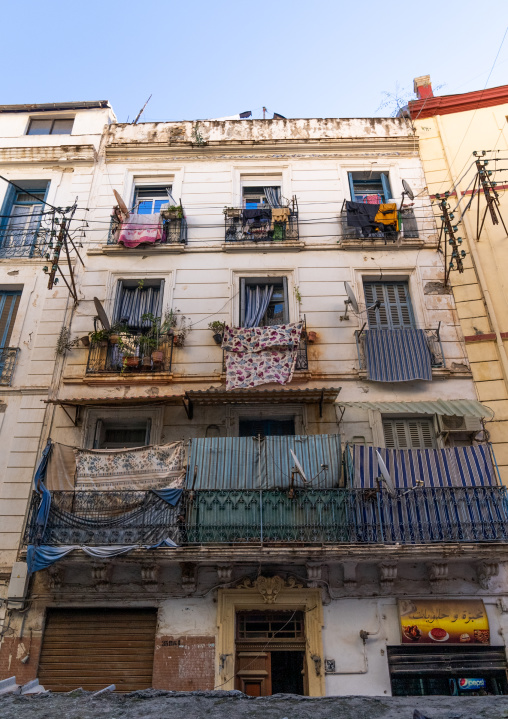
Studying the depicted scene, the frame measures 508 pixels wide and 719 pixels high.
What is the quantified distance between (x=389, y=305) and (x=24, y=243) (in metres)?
9.44

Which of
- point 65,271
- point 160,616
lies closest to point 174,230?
point 65,271

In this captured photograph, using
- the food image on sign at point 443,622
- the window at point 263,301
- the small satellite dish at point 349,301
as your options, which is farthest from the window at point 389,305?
the food image on sign at point 443,622

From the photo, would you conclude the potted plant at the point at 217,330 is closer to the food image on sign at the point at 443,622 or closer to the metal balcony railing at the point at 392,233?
the metal balcony railing at the point at 392,233

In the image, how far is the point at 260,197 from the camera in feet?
49.0

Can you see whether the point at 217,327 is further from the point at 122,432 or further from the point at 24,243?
the point at 24,243

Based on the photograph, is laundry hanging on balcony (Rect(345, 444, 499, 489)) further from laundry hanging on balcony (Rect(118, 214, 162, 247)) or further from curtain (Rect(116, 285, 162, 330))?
laundry hanging on balcony (Rect(118, 214, 162, 247))

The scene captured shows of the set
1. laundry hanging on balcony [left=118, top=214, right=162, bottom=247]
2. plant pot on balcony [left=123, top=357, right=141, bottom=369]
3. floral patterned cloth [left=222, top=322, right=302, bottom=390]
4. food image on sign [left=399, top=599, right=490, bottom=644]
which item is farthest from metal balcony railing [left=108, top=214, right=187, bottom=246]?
food image on sign [left=399, top=599, right=490, bottom=644]

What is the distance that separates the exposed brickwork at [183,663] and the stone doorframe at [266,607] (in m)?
0.17

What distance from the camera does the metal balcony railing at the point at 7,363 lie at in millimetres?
11930

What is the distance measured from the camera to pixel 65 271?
44.2ft

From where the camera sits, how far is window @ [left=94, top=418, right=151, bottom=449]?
11.6 metres

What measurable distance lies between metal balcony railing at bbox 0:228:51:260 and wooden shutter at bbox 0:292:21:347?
1191 millimetres

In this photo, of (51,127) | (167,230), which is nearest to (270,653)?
(167,230)

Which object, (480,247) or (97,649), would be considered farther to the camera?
(480,247)
